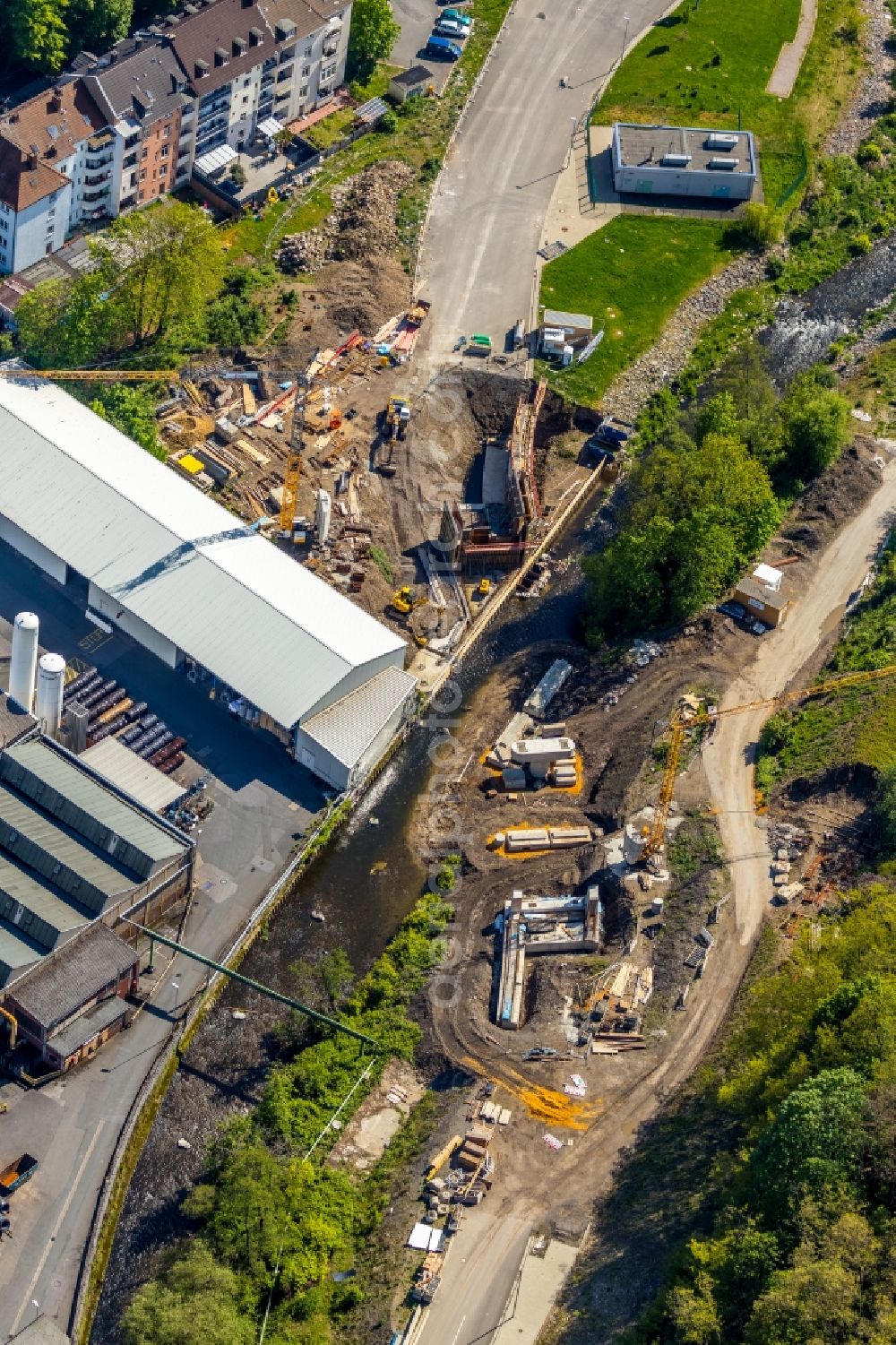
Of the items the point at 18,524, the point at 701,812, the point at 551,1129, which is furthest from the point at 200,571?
the point at 551,1129

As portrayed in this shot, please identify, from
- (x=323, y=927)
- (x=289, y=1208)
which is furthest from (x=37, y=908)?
(x=289, y=1208)

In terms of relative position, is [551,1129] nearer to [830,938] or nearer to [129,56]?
[830,938]

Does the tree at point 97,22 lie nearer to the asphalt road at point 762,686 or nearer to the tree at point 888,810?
the asphalt road at point 762,686

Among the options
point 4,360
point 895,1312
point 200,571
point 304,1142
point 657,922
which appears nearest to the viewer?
point 895,1312

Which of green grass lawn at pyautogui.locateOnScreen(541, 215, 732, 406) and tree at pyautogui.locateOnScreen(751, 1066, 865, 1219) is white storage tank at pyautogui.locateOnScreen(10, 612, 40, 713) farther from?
tree at pyautogui.locateOnScreen(751, 1066, 865, 1219)

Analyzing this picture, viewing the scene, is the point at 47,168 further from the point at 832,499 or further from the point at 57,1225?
the point at 57,1225

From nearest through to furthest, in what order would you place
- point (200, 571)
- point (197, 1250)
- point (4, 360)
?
1. point (197, 1250)
2. point (200, 571)
3. point (4, 360)
